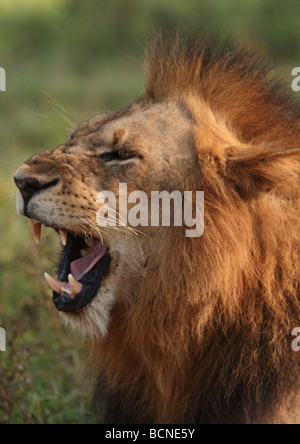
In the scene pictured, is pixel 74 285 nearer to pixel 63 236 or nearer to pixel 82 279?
pixel 82 279

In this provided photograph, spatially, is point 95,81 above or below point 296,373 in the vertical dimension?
above

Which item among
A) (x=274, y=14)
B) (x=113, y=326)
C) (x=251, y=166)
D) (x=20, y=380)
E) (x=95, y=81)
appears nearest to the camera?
(x=251, y=166)

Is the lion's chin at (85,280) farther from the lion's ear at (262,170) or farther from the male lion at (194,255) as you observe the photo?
the lion's ear at (262,170)

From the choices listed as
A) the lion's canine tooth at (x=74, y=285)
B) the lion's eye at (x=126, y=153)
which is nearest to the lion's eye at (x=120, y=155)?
the lion's eye at (x=126, y=153)

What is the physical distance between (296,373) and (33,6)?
814 cm

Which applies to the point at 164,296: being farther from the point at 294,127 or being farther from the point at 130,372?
the point at 294,127

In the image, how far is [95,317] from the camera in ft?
9.48

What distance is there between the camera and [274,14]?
32.0ft

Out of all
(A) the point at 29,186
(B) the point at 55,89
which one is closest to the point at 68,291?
(A) the point at 29,186

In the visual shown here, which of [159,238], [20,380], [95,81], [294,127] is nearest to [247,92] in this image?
[294,127]

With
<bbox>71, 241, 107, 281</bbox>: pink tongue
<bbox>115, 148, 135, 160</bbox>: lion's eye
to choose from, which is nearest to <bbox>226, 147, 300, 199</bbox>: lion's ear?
<bbox>115, 148, 135, 160</bbox>: lion's eye

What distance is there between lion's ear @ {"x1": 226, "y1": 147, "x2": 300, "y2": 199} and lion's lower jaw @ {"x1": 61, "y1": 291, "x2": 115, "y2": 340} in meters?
0.65

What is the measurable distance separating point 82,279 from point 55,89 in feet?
19.4

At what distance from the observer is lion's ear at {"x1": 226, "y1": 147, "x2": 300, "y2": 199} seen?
2.62 metres
